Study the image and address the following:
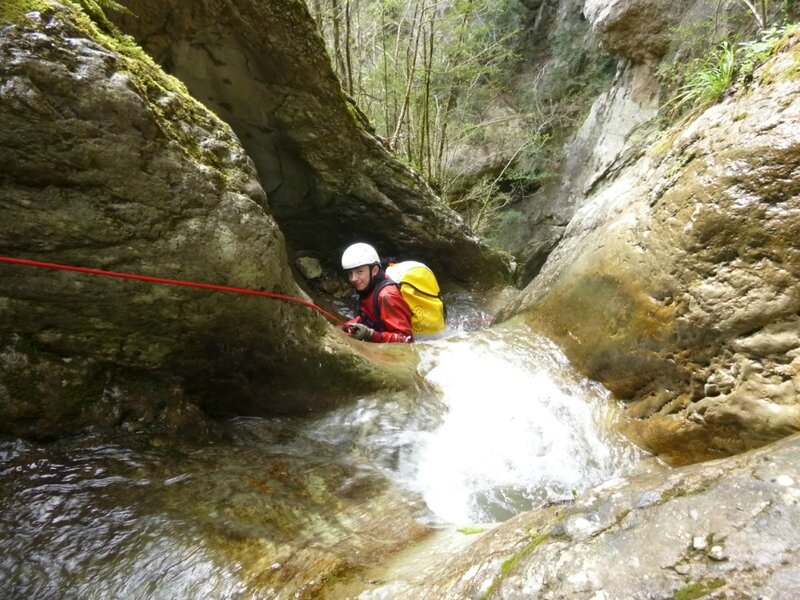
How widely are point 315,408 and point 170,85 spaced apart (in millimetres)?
2585

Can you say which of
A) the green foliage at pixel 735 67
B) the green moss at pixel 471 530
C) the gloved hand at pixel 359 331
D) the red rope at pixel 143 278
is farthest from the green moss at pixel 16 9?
the green foliage at pixel 735 67

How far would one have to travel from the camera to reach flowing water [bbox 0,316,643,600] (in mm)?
2004

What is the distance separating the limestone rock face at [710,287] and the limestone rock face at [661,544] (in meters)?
1.46

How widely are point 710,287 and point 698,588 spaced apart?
262cm

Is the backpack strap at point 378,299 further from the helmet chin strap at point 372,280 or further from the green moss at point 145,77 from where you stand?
the green moss at point 145,77

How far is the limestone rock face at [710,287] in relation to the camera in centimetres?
287

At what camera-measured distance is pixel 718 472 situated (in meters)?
1.71

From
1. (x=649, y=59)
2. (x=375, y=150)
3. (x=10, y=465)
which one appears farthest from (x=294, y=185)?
(x=649, y=59)

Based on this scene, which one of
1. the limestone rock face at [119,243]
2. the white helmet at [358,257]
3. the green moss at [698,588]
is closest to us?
the green moss at [698,588]

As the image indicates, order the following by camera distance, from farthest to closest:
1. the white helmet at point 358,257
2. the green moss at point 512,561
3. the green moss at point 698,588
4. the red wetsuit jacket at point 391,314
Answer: the white helmet at point 358,257
the red wetsuit jacket at point 391,314
the green moss at point 512,561
the green moss at point 698,588

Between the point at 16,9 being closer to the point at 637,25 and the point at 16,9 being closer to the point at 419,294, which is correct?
the point at 419,294

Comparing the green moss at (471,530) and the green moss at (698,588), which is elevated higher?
the green moss at (698,588)

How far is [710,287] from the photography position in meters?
3.29

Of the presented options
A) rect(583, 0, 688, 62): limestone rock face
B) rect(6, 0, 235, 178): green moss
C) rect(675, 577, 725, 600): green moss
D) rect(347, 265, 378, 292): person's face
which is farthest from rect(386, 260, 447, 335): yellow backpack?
rect(583, 0, 688, 62): limestone rock face
